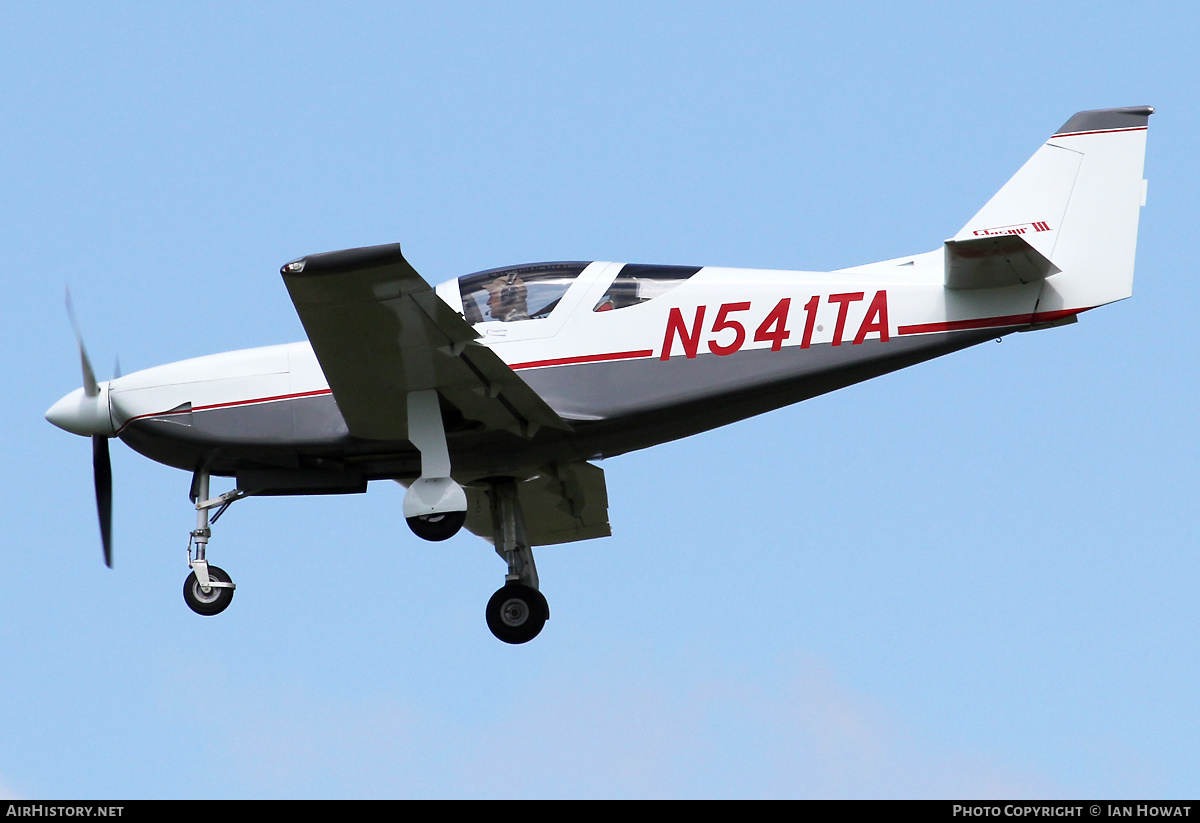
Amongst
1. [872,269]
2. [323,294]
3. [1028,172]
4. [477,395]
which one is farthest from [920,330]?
[323,294]

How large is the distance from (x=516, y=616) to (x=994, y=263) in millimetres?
5370

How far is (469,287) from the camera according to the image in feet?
45.3

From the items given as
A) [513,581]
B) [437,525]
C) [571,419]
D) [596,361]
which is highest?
[596,361]

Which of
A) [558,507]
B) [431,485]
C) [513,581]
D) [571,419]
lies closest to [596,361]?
[571,419]

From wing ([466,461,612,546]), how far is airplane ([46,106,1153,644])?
1.56m

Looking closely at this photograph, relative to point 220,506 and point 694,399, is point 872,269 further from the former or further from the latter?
point 220,506

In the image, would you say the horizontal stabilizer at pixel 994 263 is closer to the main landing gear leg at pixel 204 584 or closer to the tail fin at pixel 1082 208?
the tail fin at pixel 1082 208

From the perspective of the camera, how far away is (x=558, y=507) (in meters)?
16.6

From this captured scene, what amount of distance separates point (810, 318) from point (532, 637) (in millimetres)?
3950

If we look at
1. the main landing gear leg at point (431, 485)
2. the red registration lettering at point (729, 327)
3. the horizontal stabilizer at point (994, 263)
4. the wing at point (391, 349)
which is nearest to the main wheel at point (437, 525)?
the main landing gear leg at point (431, 485)

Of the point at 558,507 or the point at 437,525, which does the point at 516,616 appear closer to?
the point at 437,525

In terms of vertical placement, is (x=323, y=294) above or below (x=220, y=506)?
above

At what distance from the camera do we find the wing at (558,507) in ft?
52.7
